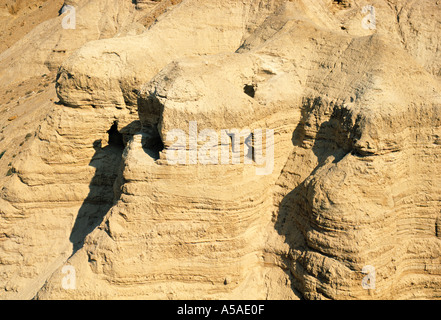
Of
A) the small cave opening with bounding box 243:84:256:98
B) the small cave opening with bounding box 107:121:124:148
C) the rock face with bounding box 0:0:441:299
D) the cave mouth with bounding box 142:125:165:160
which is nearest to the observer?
the rock face with bounding box 0:0:441:299

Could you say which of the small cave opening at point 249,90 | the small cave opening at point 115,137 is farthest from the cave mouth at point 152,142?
the small cave opening at point 115,137

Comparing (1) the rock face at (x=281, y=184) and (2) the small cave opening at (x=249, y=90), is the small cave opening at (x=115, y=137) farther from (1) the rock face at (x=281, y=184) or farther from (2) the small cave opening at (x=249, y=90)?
(2) the small cave opening at (x=249, y=90)

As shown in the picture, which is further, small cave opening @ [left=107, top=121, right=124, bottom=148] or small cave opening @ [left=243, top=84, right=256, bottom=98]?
small cave opening @ [left=107, top=121, right=124, bottom=148]

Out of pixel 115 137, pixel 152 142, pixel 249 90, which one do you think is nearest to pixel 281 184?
pixel 249 90

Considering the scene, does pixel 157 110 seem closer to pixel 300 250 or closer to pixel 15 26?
pixel 300 250

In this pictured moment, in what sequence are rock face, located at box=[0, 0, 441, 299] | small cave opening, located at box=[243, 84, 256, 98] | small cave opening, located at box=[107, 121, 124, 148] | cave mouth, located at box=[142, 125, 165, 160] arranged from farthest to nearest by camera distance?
1. small cave opening, located at box=[107, 121, 124, 148]
2. small cave opening, located at box=[243, 84, 256, 98]
3. cave mouth, located at box=[142, 125, 165, 160]
4. rock face, located at box=[0, 0, 441, 299]

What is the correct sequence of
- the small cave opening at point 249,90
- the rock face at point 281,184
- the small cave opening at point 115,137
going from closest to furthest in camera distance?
the rock face at point 281,184, the small cave opening at point 249,90, the small cave opening at point 115,137

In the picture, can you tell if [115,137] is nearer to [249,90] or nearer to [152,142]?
[152,142]

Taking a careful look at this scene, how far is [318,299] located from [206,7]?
865 cm

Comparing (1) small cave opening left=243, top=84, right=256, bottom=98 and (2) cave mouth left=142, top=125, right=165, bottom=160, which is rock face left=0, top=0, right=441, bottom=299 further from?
(1) small cave opening left=243, top=84, right=256, bottom=98

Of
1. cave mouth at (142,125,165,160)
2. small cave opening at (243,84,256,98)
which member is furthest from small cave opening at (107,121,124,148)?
small cave opening at (243,84,256,98)

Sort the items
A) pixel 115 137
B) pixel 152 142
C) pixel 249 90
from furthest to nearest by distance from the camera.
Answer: pixel 115 137
pixel 249 90
pixel 152 142

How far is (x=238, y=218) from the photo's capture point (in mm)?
10062

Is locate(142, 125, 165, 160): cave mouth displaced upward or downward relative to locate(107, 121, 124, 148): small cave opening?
downward
